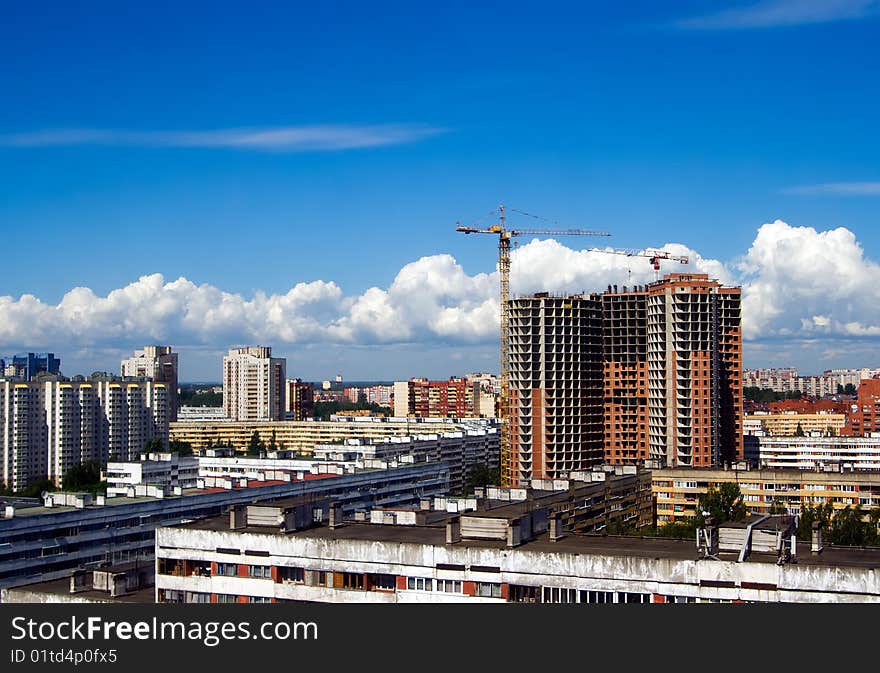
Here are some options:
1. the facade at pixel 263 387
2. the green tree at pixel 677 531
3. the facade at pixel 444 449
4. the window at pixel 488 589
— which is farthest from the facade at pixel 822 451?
the facade at pixel 263 387

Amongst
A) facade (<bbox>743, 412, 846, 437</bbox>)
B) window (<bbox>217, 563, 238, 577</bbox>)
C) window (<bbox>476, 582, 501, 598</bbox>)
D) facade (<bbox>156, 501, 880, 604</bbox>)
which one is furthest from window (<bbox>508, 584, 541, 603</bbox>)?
facade (<bbox>743, 412, 846, 437</bbox>)

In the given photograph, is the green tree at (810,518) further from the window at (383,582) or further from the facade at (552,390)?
the facade at (552,390)

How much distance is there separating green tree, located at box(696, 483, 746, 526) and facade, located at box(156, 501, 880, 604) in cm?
3229

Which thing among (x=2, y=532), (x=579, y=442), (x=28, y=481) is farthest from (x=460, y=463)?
(x=2, y=532)

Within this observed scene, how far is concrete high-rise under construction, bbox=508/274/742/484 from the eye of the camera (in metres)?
89.8

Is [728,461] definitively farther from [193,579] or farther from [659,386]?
[193,579]

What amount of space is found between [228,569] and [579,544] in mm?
9730

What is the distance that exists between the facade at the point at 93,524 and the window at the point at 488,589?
→ 1742 centimetres

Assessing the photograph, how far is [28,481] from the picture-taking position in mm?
123375

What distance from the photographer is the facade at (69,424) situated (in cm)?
12288

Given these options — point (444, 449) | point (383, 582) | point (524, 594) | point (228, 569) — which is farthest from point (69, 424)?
point (524, 594)

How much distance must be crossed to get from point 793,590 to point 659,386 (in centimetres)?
6691

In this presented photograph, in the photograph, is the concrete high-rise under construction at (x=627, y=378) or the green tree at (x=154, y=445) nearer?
the concrete high-rise under construction at (x=627, y=378)

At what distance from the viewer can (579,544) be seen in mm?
29188
